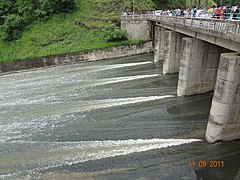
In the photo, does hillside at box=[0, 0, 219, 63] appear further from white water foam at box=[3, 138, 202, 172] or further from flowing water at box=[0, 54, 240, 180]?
white water foam at box=[3, 138, 202, 172]

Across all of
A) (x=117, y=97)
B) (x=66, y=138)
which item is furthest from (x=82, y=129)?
(x=117, y=97)

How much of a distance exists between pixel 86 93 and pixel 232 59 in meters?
12.9

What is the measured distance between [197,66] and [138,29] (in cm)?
2163

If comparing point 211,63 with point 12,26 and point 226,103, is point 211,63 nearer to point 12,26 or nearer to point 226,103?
point 226,103

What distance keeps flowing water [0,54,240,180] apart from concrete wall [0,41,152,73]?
8.95 m

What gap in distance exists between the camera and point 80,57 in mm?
32594

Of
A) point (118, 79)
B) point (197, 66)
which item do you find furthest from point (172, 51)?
point (118, 79)

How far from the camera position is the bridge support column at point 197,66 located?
54.5 feet

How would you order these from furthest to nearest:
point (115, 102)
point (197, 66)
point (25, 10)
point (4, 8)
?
point (25, 10), point (4, 8), point (115, 102), point (197, 66)

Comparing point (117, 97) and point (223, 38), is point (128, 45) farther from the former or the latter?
point (223, 38)

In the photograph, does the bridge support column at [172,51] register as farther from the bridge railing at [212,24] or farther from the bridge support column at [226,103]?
the bridge support column at [226,103]

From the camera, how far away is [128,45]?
111 ft
